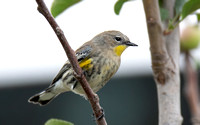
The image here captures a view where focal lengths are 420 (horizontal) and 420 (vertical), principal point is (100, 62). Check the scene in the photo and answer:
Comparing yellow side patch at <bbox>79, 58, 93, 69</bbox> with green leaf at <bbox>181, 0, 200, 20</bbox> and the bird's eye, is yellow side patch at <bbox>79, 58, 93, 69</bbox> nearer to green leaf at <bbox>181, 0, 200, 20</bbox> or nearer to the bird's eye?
the bird's eye

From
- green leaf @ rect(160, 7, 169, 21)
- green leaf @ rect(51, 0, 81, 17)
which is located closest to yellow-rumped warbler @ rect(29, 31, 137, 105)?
green leaf @ rect(51, 0, 81, 17)

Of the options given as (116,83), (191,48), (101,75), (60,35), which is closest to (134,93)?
(116,83)

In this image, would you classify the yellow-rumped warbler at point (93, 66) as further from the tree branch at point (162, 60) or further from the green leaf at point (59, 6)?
the tree branch at point (162, 60)

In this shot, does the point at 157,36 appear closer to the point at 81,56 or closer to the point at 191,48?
the point at 191,48

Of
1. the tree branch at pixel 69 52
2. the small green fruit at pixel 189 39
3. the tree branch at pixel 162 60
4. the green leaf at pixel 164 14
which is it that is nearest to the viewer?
the tree branch at pixel 69 52

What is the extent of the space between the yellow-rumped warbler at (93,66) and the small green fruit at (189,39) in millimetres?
837

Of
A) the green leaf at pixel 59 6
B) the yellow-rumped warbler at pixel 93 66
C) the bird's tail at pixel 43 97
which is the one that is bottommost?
the bird's tail at pixel 43 97

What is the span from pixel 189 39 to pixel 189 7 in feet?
2.13

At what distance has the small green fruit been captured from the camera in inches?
130

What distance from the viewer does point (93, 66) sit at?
382 centimetres

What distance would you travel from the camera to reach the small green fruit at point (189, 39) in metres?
3.31

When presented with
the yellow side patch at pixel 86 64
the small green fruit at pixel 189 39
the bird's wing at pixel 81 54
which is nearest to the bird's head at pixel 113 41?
the bird's wing at pixel 81 54

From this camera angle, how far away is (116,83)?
7438 millimetres

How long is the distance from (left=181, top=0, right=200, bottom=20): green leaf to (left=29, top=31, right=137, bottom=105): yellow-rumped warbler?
1.29 meters
